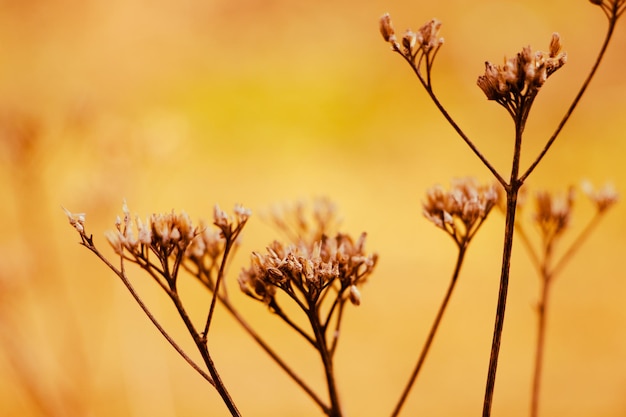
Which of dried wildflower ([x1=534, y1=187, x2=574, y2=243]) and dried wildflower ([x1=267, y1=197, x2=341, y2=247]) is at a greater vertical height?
dried wildflower ([x1=267, y1=197, x2=341, y2=247])

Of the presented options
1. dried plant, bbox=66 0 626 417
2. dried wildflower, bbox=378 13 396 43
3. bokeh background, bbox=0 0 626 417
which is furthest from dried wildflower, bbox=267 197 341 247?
bokeh background, bbox=0 0 626 417

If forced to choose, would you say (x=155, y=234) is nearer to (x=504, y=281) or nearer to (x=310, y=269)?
(x=310, y=269)

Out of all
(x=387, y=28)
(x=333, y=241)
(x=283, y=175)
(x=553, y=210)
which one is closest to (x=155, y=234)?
(x=333, y=241)

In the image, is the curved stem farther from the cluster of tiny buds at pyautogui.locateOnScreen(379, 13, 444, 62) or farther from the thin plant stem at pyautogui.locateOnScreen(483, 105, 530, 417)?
the cluster of tiny buds at pyautogui.locateOnScreen(379, 13, 444, 62)

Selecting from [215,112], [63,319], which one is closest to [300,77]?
[215,112]

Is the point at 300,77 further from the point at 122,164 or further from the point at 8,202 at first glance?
the point at 122,164

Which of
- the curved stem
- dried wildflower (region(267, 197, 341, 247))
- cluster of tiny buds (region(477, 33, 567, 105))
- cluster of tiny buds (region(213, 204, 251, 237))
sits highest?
dried wildflower (region(267, 197, 341, 247))
